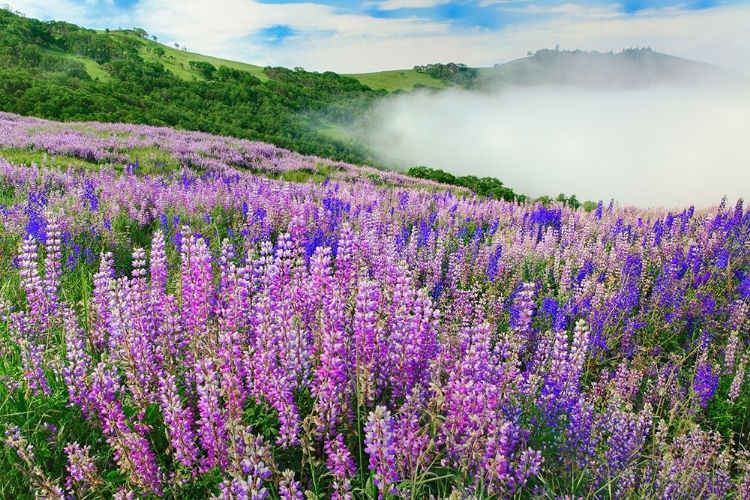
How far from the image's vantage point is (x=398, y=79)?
106 metres

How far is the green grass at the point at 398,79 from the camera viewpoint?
99.2m

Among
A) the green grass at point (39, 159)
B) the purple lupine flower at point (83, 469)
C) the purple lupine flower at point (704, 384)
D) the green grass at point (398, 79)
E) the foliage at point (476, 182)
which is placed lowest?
the purple lupine flower at point (704, 384)

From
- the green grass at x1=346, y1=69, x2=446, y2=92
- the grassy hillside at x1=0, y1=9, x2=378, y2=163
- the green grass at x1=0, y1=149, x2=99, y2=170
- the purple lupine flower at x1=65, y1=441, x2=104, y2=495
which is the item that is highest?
the green grass at x1=346, y1=69, x2=446, y2=92

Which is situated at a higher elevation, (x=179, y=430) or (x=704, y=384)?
(x=179, y=430)

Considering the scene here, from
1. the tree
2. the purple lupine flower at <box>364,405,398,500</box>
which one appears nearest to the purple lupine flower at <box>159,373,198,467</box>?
the purple lupine flower at <box>364,405,398,500</box>

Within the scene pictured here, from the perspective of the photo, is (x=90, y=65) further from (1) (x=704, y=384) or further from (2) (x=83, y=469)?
(1) (x=704, y=384)

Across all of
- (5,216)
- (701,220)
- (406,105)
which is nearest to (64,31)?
(406,105)

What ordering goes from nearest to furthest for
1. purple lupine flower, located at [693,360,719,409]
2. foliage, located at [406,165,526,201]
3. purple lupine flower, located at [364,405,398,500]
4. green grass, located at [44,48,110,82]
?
purple lupine flower, located at [364,405,398,500] < purple lupine flower, located at [693,360,719,409] < foliage, located at [406,165,526,201] < green grass, located at [44,48,110,82]

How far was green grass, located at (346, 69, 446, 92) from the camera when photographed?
99.2 m

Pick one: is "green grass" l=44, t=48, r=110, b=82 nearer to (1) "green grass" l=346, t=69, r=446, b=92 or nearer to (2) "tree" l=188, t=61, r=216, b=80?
(2) "tree" l=188, t=61, r=216, b=80

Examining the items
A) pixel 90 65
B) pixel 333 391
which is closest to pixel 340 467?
pixel 333 391

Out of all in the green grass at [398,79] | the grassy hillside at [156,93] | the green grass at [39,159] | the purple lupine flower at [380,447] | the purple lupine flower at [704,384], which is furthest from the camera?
the green grass at [398,79]

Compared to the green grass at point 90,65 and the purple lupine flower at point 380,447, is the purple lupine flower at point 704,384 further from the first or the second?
the green grass at point 90,65

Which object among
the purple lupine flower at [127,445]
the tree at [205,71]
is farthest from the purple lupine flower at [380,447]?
the tree at [205,71]
